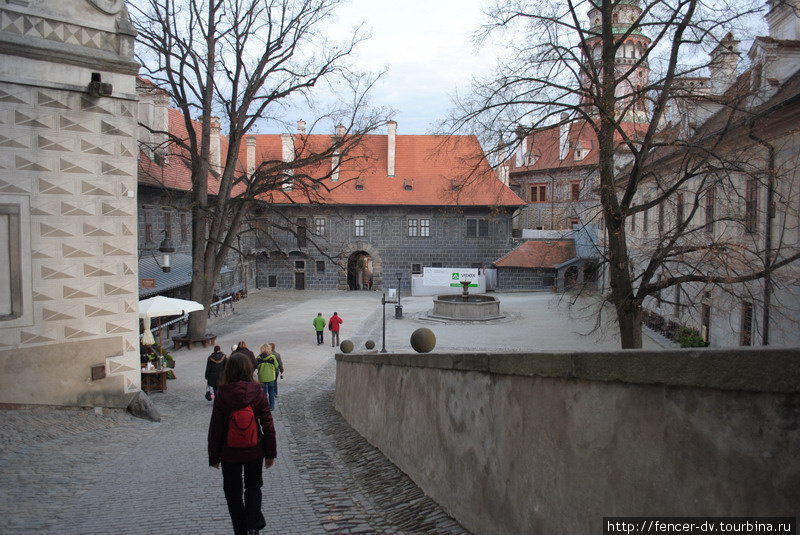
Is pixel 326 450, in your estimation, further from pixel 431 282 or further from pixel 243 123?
pixel 431 282

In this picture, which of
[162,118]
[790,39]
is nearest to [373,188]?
[162,118]

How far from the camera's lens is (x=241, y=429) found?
4.45 m

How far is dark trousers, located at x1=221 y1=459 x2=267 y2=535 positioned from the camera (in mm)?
4531

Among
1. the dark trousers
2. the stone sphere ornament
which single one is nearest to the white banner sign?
the stone sphere ornament

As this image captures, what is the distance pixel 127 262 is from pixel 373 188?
110 feet

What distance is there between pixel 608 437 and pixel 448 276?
115 ft

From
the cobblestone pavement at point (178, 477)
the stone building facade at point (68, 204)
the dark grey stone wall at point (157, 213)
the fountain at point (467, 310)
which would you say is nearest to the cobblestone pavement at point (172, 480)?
the cobblestone pavement at point (178, 477)

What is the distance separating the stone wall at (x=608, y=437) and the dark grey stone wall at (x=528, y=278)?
117 feet

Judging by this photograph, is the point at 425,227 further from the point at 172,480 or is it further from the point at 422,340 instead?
the point at 172,480

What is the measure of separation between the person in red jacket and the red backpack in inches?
1.3

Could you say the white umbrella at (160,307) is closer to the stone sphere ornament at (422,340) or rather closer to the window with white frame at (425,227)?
the stone sphere ornament at (422,340)

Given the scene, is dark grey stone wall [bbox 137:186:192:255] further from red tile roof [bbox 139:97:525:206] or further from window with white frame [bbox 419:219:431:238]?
window with white frame [bbox 419:219:431:238]

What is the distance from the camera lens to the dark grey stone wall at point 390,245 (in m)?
42.4

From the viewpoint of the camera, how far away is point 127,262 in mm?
10266
